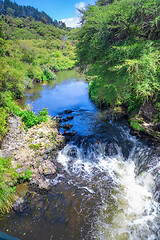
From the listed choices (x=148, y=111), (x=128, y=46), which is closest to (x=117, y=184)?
(x=148, y=111)

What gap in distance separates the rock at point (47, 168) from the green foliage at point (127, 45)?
5.99 metres

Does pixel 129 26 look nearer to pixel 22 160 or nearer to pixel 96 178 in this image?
pixel 96 178


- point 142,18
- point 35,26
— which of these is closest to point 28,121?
point 142,18

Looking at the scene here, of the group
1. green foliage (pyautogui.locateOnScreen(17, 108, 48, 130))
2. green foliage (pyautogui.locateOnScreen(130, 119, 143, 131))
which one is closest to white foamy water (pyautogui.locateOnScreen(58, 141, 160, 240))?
green foliage (pyautogui.locateOnScreen(130, 119, 143, 131))

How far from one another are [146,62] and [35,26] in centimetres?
10451

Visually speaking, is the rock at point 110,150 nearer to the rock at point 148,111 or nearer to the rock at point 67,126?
the rock at point 148,111

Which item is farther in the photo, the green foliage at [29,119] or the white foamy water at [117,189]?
the green foliage at [29,119]

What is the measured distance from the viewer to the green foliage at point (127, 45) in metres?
7.71

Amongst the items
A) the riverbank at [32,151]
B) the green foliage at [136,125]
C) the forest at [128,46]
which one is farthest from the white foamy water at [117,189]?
the forest at [128,46]

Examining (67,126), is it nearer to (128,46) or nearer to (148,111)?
(148,111)

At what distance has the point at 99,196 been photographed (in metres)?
6.47

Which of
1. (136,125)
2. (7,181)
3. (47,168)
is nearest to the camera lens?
(7,181)

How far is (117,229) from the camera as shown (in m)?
5.16

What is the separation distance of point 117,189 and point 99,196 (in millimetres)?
975
